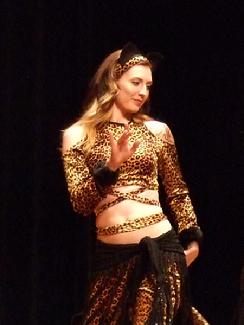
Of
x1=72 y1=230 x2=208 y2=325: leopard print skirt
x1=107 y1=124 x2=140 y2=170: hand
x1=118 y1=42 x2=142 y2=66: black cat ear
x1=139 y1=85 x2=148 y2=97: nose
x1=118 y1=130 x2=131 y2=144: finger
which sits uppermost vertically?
x1=118 y1=42 x2=142 y2=66: black cat ear

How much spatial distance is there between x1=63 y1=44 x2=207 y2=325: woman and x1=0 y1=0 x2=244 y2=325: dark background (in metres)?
0.53

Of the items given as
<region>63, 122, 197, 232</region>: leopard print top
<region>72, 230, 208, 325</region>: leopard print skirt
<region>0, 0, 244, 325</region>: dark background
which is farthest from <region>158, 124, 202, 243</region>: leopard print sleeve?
<region>0, 0, 244, 325</region>: dark background

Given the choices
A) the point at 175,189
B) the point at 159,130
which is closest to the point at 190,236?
the point at 175,189

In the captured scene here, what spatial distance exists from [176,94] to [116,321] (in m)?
1.30

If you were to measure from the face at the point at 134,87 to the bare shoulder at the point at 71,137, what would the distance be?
19 cm

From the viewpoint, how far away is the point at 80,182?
3260 millimetres

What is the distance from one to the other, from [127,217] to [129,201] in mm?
60

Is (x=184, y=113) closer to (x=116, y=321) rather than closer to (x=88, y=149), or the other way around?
(x=88, y=149)

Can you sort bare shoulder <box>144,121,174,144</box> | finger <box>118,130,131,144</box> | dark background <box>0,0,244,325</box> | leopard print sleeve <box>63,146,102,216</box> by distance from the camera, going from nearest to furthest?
finger <box>118,130,131,144</box>
leopard print sleeve <box>63,146,102,216</box>
bare shoulder <box>144,121,174,144</box>
dark background <box>0,0,244,325</box>

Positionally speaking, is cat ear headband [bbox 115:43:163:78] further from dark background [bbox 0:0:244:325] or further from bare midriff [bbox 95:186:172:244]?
dark background [bbox 0:0:244:325]

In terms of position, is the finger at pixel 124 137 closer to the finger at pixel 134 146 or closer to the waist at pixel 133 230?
the finger at pixel 134 146

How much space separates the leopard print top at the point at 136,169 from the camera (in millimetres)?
3266

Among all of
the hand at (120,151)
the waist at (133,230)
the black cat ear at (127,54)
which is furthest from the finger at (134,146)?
the black cat ear at (127,54)

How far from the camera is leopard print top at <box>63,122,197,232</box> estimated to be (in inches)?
129
